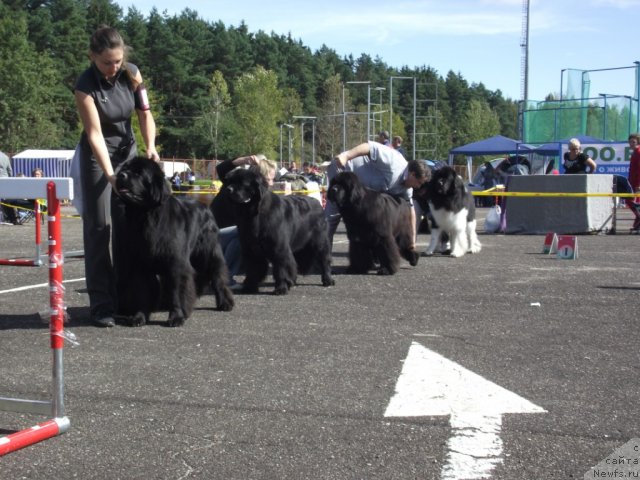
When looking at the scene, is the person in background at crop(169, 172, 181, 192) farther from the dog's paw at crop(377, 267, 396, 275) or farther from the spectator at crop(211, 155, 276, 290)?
the spectator at crop(211, 155, 276, 290)

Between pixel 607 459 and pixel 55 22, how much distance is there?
264 feet

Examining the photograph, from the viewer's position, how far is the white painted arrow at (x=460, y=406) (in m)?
3.49


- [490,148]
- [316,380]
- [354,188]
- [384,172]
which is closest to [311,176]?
[490,148]

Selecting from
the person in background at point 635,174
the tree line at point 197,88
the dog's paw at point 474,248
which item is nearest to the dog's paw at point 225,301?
the dog's paw at point 474,248

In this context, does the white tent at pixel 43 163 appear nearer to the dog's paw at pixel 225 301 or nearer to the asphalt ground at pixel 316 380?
the asphalt ground at pixel 316 380

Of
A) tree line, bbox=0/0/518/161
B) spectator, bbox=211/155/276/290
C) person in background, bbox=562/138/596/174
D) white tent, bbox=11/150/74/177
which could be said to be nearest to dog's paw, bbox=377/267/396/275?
spectator, bbox=211/155/276/290

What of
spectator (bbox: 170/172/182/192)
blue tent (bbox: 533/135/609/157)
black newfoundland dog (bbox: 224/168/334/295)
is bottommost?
spectator (bbox: 170/172/182/192)

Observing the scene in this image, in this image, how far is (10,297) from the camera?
7.90m

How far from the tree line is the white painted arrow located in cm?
6184

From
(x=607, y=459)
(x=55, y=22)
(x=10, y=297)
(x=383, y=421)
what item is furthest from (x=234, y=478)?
(x=55, y=22)

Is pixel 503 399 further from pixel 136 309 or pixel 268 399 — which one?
pixel 136 309

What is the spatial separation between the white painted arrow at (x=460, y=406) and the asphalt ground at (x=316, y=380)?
0.18 ft

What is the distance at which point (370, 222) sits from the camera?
9727 mm

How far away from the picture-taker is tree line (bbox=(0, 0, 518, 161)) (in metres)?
63.9
